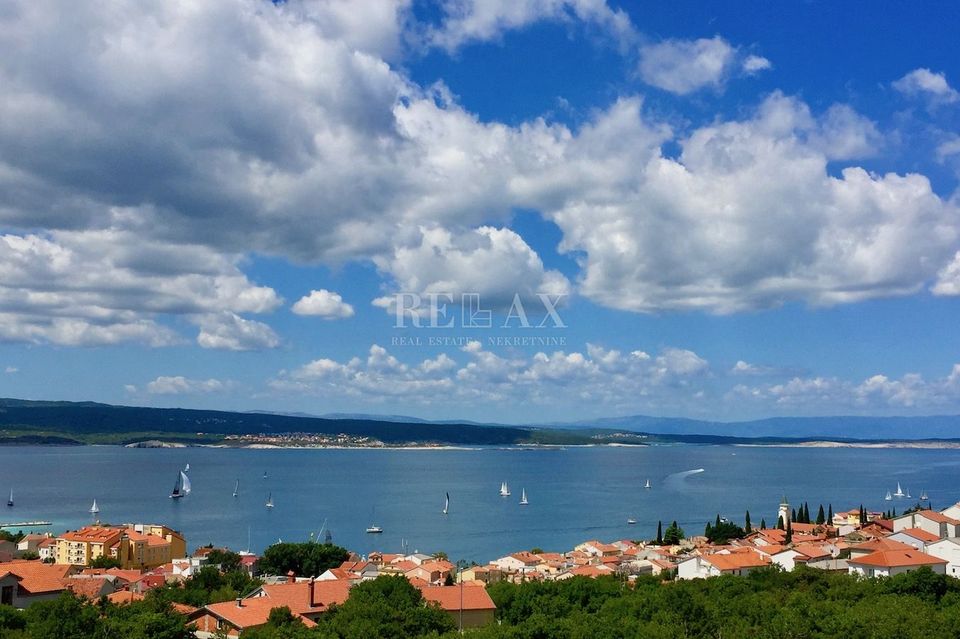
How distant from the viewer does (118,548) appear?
41.6 meters

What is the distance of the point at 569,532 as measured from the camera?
60844 mm

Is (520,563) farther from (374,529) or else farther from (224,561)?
(374,529)

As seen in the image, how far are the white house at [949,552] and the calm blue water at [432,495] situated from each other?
923 inches

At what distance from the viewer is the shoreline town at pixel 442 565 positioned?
74.7ft

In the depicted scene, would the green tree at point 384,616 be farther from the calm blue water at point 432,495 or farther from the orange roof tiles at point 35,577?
the calm blue water at point 432,495

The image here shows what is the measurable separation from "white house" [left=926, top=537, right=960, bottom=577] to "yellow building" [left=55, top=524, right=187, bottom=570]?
124 feet

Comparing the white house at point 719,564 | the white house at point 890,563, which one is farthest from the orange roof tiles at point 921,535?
the white house at point 719,564

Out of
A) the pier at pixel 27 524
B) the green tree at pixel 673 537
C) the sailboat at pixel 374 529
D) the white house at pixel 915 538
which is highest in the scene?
the white house at pixel 915 538

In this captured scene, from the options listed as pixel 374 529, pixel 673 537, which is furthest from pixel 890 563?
pixel 374 529

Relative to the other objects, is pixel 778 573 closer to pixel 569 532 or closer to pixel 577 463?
pixel 569 532

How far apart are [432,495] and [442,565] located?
166ft

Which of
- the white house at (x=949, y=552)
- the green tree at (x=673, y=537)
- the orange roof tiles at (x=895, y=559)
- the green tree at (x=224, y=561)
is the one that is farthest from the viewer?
the green tree at (x=673, y=537)

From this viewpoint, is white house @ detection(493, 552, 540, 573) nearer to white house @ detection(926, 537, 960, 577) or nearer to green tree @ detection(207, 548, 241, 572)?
green tree @ detection(207, 548, 241, 572)

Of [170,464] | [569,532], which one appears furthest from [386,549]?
[170,464]
